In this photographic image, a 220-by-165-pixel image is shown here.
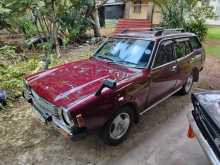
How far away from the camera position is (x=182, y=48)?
14.7 feet

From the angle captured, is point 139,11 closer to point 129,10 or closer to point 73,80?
point 129,10

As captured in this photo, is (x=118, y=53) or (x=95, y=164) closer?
(x=95, y=164)

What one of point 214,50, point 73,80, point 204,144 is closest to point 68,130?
point 73,80

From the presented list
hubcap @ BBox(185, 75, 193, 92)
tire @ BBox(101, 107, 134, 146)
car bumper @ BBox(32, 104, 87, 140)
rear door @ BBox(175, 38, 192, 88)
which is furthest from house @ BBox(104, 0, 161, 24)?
car bumper @ BBox(32, 104, 87, 140)

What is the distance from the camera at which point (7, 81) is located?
5223 mm

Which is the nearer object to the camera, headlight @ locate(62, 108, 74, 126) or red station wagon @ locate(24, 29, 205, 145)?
headlight @ locate(62, 108, 74, 126)

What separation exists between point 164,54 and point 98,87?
1.62 meters

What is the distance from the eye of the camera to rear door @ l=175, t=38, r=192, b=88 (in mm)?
4305

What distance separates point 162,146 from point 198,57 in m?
2.76

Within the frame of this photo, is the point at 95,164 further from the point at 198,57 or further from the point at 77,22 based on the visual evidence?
the point at 77,22

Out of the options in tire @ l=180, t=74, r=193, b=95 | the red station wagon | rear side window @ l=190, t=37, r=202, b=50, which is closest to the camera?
the red station wagon

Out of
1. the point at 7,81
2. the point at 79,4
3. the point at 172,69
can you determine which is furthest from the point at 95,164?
the point at 79,4

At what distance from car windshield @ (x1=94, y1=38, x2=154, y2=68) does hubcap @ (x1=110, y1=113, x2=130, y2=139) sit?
0.90 metres

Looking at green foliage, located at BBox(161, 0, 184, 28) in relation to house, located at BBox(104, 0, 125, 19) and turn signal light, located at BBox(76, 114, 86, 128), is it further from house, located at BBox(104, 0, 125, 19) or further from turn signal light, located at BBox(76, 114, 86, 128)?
turn signal light, located at BBox(76, 114, 86, 128)
